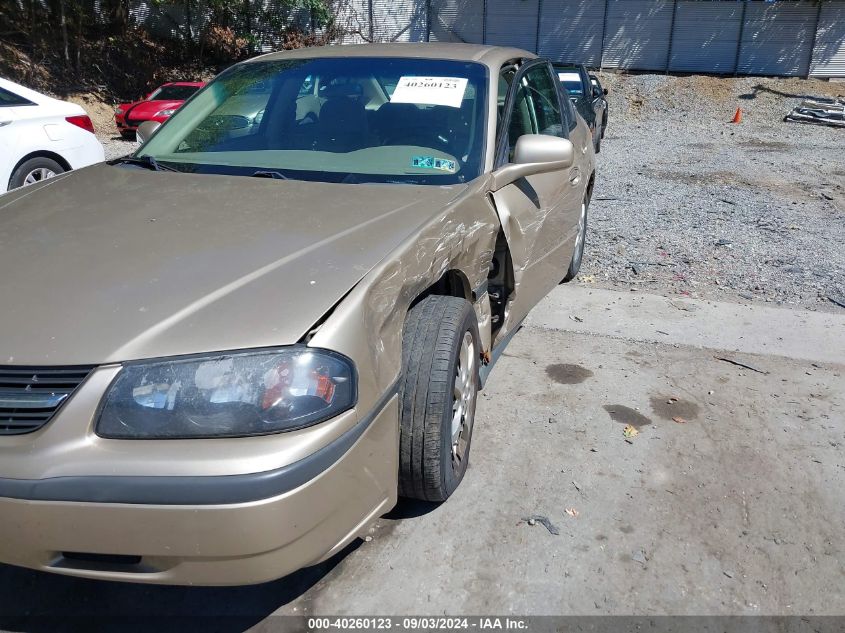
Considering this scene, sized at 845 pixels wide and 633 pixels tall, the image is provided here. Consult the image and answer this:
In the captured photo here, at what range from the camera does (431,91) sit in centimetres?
376

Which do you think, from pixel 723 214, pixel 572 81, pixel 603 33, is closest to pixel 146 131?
pixel 723 214

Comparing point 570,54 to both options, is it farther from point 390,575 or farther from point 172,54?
point 390,575

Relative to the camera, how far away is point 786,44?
82.7 ft

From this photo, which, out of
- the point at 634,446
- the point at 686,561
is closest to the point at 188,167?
the point at 634,446

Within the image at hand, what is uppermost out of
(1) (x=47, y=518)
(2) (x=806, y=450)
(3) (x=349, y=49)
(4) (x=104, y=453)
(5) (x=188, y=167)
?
(3) (x=349, y=49)

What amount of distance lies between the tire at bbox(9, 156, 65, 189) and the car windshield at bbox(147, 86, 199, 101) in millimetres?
10451

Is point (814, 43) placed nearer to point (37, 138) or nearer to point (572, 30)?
point (572, 30)

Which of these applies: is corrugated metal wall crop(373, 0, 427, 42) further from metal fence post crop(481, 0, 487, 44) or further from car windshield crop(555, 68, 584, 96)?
car windshield crop(555, 68, 584, 96)

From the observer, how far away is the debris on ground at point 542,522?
3059 millimetres

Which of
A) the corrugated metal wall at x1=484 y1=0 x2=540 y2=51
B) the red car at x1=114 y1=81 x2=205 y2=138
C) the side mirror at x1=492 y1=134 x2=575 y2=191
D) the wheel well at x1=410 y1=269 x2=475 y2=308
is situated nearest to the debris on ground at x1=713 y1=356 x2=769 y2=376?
the side mirror at x1=492 y1=134 x2=575 y2=191

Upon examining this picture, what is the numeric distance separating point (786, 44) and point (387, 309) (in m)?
27.2

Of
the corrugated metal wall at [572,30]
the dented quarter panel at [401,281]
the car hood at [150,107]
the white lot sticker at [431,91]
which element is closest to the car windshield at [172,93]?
the car hood at [150,107]

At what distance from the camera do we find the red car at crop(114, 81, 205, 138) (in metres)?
16.3

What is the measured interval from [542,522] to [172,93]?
1661 cm
